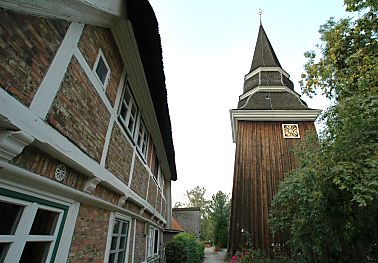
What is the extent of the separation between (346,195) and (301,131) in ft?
29.4

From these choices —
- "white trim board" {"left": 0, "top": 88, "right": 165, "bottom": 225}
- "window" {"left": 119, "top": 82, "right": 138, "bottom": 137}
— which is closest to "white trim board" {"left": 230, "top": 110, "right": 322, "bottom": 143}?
"window" {"left": 119, "top": 82, "right": 138, "bottom": 137}

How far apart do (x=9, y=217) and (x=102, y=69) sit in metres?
2.44

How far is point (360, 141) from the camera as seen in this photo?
4.38 metres

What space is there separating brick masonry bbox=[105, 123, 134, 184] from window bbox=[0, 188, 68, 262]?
1.16 meters

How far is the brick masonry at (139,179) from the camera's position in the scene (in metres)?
5.07

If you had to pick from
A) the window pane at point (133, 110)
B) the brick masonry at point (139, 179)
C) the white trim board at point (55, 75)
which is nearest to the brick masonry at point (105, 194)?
the brick masonry at point (139, 179)

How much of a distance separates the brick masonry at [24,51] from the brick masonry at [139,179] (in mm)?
3314

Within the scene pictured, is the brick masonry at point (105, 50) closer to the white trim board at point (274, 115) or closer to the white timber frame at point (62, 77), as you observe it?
the white timber frame at point (62, 77)

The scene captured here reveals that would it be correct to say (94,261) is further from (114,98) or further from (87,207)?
(114,98)

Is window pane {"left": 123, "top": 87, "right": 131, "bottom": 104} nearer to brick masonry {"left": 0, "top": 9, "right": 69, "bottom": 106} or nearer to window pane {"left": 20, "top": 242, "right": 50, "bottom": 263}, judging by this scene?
brick masonry {"left": 0, "top": 9, "right": 69, "bottom": 106}

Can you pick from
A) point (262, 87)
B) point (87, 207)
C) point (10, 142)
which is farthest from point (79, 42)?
point (262, 87)

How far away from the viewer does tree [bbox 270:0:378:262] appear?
13.5ft

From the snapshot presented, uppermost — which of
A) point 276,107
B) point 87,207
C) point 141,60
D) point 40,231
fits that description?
point 276,107

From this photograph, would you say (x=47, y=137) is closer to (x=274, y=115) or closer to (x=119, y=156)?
(x=119, y=156)
